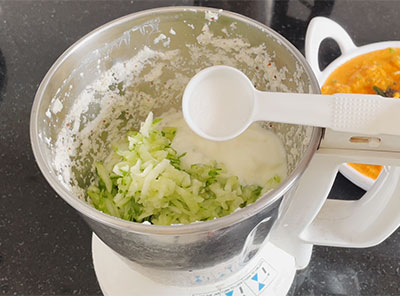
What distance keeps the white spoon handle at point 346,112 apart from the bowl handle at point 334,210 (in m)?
0.04

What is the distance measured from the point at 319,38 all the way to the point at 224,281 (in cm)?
49

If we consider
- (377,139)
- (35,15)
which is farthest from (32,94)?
(377,139)

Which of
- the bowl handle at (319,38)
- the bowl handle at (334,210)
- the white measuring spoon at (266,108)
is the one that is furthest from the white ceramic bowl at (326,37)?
the white measuring spoon at (266,108)

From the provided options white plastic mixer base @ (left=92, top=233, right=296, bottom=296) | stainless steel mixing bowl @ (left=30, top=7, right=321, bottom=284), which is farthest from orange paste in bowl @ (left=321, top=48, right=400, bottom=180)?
white plastic mixer base @ (left=92, top=233, right=296, bottom=296)

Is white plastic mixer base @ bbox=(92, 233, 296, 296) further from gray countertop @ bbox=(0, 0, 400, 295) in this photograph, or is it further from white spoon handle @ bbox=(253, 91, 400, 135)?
white spoon handle @ bbox=(253, 91, 400, 135)

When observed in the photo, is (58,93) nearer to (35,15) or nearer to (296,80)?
(296,80)

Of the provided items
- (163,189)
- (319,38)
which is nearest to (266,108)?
(163,189)

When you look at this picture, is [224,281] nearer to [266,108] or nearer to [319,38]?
[266,108]

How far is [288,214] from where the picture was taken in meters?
0.62

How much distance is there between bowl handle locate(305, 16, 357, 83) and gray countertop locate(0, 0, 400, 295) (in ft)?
0.25

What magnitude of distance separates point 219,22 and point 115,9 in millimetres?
531

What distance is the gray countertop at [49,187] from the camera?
0.77m

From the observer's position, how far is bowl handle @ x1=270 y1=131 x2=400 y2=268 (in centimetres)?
51

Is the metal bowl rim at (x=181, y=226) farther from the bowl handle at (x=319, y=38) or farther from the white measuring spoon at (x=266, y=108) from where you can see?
the bowl handle at (x=319, y=38)
